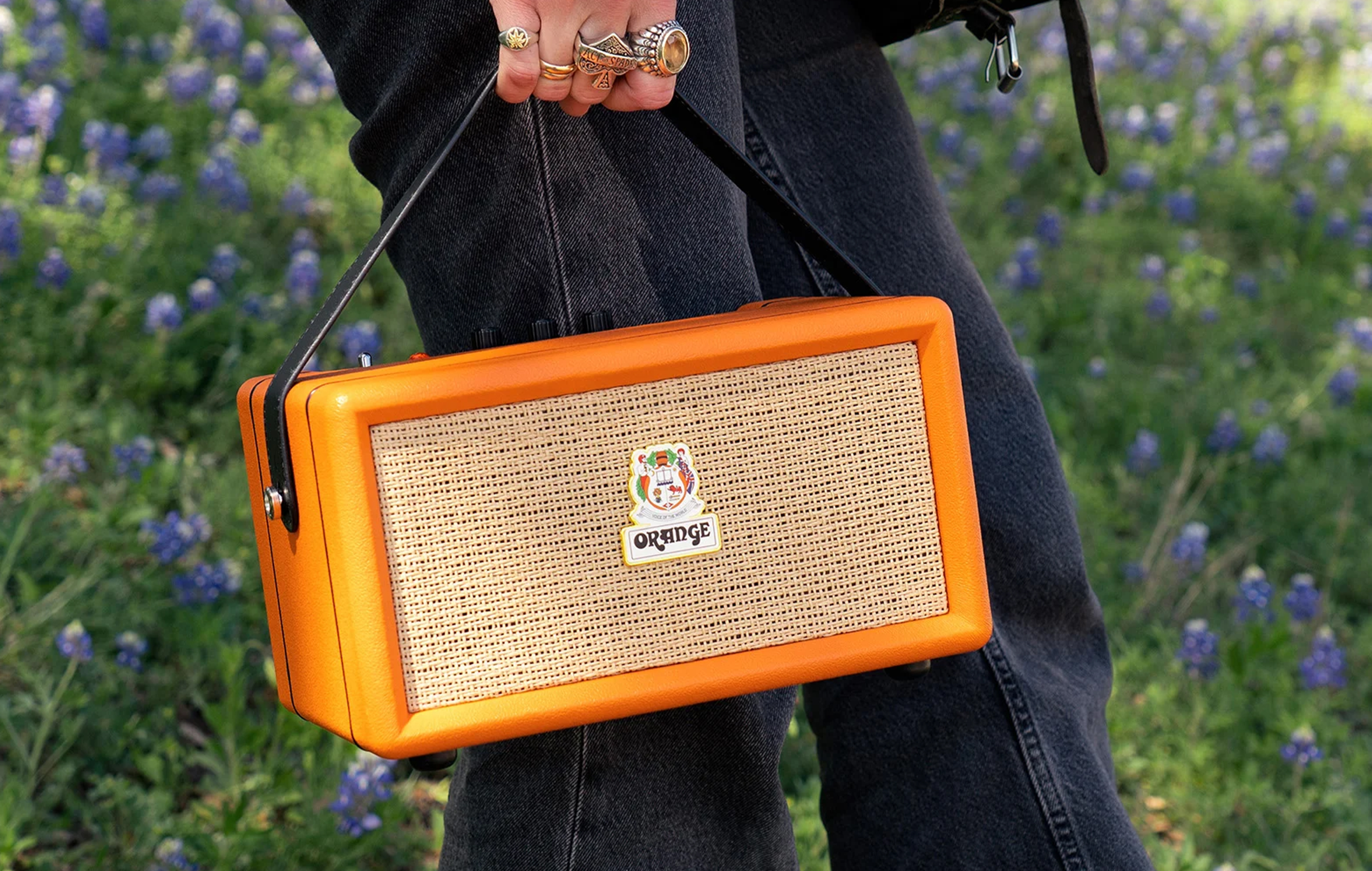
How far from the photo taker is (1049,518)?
1415 millimetres

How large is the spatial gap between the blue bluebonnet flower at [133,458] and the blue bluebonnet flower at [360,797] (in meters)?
0.84

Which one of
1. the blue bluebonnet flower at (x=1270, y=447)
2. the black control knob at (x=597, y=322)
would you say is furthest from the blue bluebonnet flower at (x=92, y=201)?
the blue bluebonnet flower at (x=1270, y=447)

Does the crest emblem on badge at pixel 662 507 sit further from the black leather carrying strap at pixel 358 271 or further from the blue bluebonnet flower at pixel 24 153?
the blue bluebonnet flower at pixel 24 153

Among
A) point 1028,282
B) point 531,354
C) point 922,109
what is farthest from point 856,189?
point 922,109

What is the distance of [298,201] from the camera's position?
315cm

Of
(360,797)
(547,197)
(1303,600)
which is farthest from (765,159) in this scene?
(1303,600)

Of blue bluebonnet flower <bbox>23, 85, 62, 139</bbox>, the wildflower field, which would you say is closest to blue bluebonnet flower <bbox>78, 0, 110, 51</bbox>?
the wildflower field

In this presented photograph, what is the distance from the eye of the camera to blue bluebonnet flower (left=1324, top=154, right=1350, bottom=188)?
479 centimetres

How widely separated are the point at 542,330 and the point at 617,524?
0.17 meters

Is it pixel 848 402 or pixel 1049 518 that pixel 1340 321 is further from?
pixel 848 402

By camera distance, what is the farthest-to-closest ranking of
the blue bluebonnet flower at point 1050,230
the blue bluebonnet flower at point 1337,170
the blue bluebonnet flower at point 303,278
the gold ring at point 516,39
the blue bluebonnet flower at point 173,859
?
1. the blue bluebonnet flower at point 1337,170
2. the blue bluebonnet flower at point 1050,230
3. the blue bluebonnet flower at point 303,278
4. the blue bluebonnet flower at point 173,859
5. the gold ring at point 516,39

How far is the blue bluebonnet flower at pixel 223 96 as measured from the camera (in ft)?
10.9

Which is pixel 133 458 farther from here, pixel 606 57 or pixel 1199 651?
pixel 1199 651

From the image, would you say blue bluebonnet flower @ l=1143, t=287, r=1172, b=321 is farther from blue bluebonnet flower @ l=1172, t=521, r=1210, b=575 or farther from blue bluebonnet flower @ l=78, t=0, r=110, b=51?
blue bluebonnet flower @ l=78, t=0, r=110, b=51
